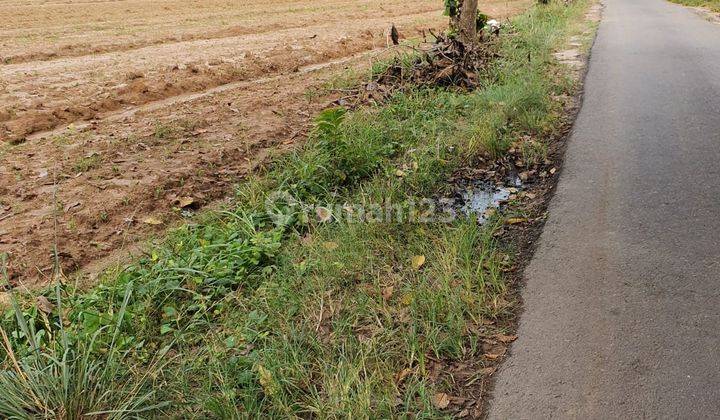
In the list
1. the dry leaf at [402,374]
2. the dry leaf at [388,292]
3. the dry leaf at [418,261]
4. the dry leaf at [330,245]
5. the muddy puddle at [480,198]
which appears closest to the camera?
the dry leaf at [402,374]

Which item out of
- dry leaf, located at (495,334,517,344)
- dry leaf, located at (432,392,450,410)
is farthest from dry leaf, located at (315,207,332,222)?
dry leaf, located at (432,392,450,410)

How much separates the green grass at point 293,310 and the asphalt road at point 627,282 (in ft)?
1.13

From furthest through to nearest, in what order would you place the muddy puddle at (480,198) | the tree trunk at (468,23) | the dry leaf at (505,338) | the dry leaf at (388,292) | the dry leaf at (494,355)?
1. the tree trunk at (468,23)
2. the muddy puddle at (480,198)
3. the dry leaf at (388,292)
4. the dry leaf at (505,338)
5. the dry leaf at (494,355)

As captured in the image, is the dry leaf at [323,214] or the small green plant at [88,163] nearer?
the dry leaf at [323,214]

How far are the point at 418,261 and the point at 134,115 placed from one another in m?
5.69

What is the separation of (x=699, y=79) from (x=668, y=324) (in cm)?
722

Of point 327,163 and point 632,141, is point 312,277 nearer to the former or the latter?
point 327,163

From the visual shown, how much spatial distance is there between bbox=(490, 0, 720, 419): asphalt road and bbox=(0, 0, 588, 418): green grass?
35 centimetres

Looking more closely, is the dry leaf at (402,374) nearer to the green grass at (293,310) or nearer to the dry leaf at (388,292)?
the green grass at (293,310)

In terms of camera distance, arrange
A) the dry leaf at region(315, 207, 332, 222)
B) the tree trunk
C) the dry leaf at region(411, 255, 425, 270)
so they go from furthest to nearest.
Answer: the tree trunk → the dry leaf at region(315, 207, 332, 222) → the dry leaf at region(411, 255, 425, 270)

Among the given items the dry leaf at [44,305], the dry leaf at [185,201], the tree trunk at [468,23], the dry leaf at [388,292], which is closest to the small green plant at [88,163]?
the dry leaf at [185,201]

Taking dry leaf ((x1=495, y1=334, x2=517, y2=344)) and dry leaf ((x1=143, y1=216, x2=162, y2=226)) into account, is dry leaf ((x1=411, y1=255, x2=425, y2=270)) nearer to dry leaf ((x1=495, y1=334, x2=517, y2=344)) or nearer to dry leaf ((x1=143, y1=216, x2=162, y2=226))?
dry leaf ((x1=495, y1=334, x2=517, y2=344))

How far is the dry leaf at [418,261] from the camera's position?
3795 millimetres

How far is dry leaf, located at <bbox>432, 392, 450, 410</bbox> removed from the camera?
2648 millimetres
